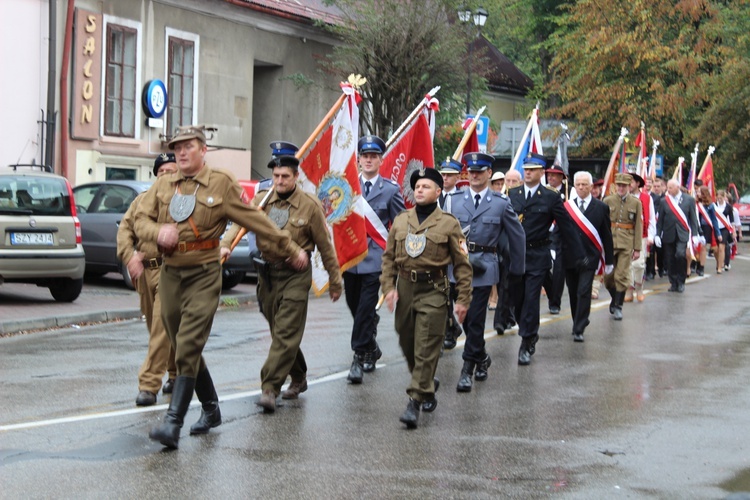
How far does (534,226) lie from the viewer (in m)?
12.4

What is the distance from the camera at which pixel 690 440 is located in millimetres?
8133

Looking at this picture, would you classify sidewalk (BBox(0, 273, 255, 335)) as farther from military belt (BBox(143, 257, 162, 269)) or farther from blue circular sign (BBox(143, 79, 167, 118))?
blue circular sign (BBox(143, 79, 167, 118))

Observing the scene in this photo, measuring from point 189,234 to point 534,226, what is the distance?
17.9ft

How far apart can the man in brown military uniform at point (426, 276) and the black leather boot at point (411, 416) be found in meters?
0.26

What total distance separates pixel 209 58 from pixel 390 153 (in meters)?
15.8

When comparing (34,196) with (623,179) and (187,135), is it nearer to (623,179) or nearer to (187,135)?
(623,179)

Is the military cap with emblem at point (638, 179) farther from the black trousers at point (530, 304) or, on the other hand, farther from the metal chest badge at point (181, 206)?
the metal chest badge at point (181, 206)

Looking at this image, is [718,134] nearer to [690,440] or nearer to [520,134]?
[520,134]

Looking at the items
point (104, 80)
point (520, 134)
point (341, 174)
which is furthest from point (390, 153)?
point (520, 134)

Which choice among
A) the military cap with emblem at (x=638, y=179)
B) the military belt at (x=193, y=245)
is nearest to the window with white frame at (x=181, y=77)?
the military cap with emblem at (x=638, y=179)

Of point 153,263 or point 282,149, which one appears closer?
point 153,263

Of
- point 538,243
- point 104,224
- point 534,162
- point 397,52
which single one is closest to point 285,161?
point 538,243

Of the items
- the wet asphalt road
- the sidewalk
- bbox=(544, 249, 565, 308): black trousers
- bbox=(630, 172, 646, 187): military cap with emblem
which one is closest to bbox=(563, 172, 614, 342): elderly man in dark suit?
bbox=(544, 249, 565, 308): black trousers

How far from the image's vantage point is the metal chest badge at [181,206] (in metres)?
7.60
